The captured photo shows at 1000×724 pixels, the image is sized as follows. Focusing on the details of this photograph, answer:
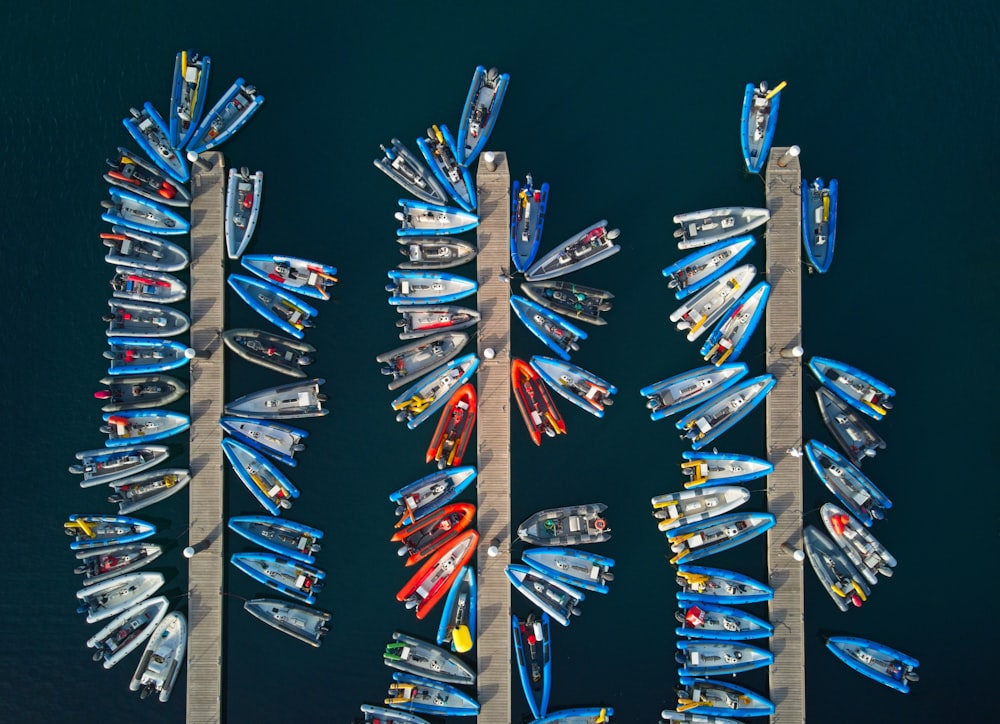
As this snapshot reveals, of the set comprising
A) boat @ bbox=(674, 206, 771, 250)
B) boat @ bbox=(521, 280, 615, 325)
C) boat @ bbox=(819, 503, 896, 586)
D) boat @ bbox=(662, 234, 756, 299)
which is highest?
boat @ bbox=(674, 206, 771, 250)

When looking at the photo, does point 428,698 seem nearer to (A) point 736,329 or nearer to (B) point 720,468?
(B) point 720,468

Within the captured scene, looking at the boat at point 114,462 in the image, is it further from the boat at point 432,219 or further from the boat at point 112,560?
the boat at point 432,219

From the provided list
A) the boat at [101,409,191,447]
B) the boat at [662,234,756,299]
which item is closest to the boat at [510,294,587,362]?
the boat at [662,234,756,299]

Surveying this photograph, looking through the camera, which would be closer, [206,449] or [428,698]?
[428,698]

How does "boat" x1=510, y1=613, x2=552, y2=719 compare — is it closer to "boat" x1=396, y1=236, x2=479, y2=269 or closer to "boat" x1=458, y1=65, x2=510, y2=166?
"boat" x1=396, y1=236, x2=479, y2=269

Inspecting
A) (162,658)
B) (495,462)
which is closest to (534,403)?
(495,462)

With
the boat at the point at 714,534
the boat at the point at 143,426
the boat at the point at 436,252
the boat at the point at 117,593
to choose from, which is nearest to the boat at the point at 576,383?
the boat at the point at 436,252

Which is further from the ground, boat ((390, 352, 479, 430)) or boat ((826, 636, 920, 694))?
boat ((390, 352, 479, 430))
